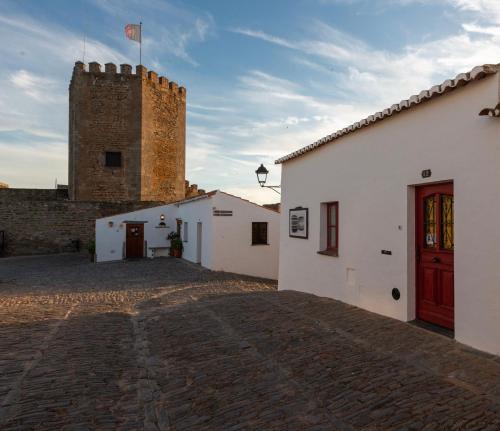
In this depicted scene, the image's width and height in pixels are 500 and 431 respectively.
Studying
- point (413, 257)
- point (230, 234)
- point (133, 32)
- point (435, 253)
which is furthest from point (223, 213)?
point (133, 32)

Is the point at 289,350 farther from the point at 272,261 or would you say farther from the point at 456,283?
the point at 272,261

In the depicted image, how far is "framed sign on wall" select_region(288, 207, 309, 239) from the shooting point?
9406mm

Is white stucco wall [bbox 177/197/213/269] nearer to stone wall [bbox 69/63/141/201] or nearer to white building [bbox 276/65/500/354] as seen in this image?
stone wall [bbox 69/63/141/201]

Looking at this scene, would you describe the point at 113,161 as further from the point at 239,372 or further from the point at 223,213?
the point at 239,372

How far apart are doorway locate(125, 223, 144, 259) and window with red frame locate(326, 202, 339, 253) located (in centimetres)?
1501

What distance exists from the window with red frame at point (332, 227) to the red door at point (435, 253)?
2477mm

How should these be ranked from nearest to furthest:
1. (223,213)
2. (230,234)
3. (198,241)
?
(223,213), (230,234), (198,241)

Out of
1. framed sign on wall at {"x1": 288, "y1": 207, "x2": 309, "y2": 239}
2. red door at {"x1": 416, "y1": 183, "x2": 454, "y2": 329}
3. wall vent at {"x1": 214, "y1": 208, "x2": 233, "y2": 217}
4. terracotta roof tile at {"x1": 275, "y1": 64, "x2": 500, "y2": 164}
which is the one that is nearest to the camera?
terracotta roof tile at {"x1": 275, "y1": 64, "x2": 500, "y2": 164}

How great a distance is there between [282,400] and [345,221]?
15.1ft

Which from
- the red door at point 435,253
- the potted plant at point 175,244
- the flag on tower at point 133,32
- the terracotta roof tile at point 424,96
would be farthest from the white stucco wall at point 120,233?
the red door at point 435,253

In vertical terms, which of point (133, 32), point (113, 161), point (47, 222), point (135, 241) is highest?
point (133, 32)

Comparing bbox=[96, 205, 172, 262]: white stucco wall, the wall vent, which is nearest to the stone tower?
bbox=[96, 205, 172, 262]: white stucco wall

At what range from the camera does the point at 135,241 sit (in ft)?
71.1

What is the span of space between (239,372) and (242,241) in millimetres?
12875
